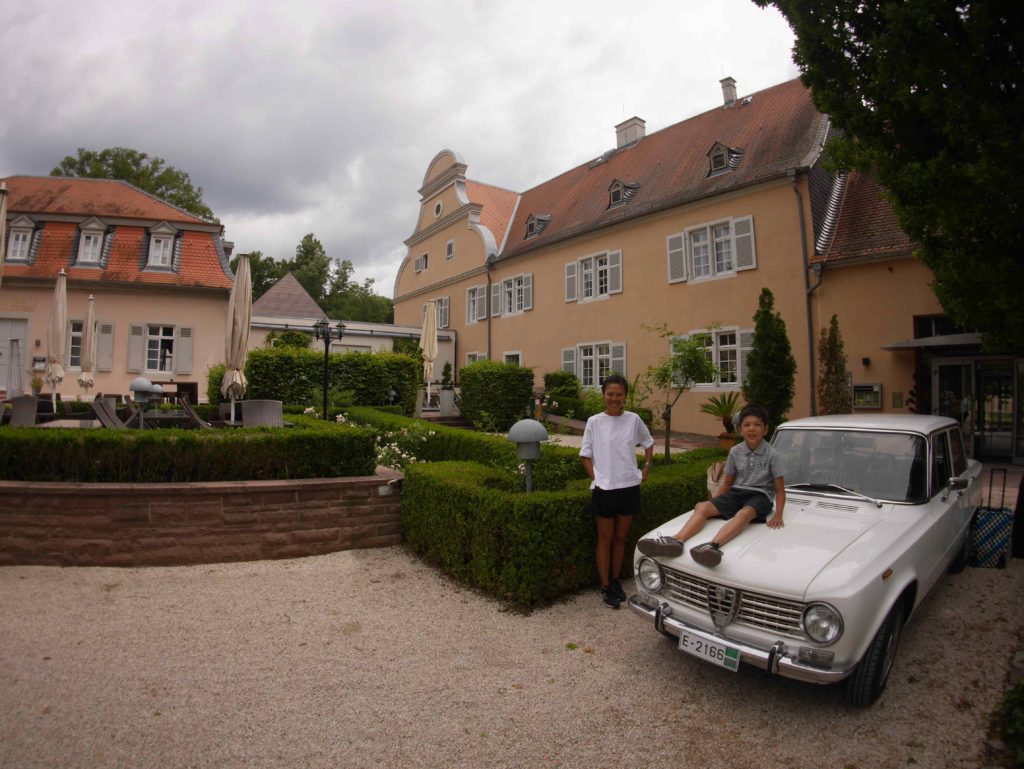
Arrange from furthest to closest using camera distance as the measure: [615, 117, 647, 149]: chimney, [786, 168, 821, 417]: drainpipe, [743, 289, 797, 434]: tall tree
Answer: [615, 117, 647, 149]: chimney, [786, 168, 821, 417]: drainpipe, [743, 289, 797, 434]: tall tree

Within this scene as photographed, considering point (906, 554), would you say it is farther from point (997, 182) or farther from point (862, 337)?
point (862, 337)

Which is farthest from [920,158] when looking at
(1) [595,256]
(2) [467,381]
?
(1) [595,256]

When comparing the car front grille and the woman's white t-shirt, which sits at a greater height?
the woman's white t-shirt

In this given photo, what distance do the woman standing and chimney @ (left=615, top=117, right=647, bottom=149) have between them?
71.0 ft

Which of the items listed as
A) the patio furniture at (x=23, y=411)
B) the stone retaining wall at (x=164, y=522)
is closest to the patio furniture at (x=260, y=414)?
the patio furniture at (x=23, y=411)

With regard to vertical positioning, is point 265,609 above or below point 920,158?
below

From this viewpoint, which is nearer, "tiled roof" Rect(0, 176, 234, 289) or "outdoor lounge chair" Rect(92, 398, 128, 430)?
"outdoor lounge chair" Rect(92, 398, 128, 430)

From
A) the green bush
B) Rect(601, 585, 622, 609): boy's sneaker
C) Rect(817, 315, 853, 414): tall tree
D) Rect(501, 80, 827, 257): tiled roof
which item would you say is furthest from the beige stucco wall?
Rect(601, 585, 622, 609): boy's sneaker

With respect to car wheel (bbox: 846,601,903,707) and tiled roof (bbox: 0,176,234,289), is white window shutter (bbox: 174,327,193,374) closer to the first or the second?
tiled roof (bbox: 0,176,234,289)

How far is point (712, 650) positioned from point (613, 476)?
1.55 meters

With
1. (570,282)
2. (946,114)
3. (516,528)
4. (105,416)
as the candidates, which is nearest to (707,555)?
(516,528)

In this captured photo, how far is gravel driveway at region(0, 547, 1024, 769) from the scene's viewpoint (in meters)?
2.72

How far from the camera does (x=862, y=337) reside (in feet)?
43.7

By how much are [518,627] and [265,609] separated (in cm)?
193
